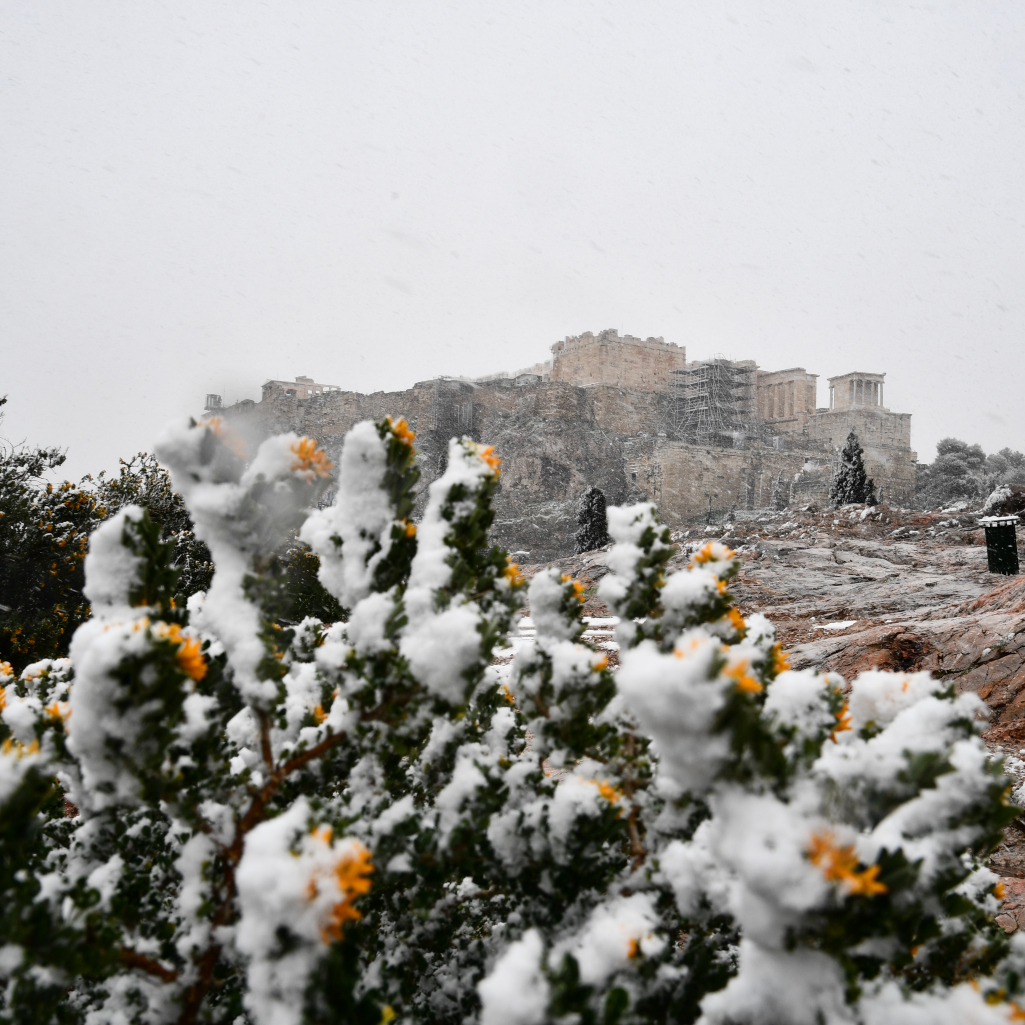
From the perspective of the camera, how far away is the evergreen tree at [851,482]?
909 inches

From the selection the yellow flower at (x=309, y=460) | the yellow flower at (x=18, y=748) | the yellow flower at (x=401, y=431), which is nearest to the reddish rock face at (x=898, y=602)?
the yellow flower at (x=401, y=431)

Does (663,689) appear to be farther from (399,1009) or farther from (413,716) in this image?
(399,1009)

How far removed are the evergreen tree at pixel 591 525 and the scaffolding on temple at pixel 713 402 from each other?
23259mm

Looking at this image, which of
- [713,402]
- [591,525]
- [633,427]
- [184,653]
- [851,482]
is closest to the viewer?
[184,653]

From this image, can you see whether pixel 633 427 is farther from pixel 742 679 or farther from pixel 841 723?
pixel 742 679

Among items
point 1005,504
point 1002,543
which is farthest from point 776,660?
point 1005,504

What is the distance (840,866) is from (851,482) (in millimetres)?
24671

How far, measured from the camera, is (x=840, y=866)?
0.96 meters

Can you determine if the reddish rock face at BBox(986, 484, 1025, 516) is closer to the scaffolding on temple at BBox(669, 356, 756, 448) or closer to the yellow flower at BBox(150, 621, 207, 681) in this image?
the yellow flower at BBox(150, 621, 207, 681)

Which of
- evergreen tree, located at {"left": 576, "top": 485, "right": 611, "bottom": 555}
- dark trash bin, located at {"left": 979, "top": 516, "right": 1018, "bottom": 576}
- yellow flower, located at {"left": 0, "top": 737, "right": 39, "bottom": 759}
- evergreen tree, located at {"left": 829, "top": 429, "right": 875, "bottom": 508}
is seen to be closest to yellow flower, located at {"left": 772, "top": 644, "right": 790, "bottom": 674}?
yellow flower, located at {"left": 0, "top": 737, "right": 39, "bottom": 759}

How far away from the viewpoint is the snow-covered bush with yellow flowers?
3.39ft

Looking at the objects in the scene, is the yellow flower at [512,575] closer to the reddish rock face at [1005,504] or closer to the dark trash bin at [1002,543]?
the dark trash bin at [1002,543]

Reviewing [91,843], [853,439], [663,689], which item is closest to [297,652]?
[91,843]

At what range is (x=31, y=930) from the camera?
1075 millimetres
